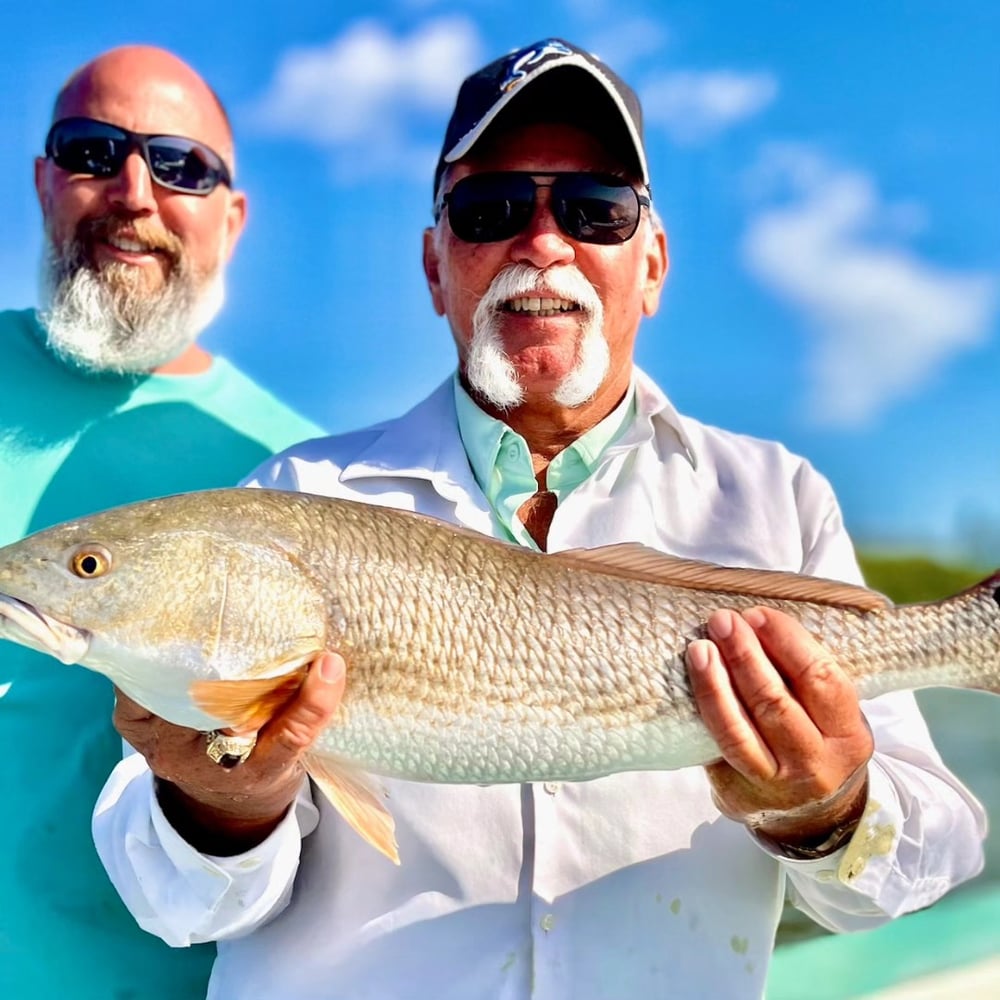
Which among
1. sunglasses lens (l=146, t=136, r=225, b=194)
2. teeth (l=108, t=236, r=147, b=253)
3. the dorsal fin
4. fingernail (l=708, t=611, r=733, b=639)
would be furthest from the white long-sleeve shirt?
sunglasses lens (l=146, t=136, r=225, b=194)

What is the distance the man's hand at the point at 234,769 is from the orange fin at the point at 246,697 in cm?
3

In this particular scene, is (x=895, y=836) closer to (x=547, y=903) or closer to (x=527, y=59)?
(x=547, y=903)

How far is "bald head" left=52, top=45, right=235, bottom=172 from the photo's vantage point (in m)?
4.01

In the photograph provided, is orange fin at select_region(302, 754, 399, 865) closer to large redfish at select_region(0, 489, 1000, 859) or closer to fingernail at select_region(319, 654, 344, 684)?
large redfish at select_region(0, 489, 1000, 859)

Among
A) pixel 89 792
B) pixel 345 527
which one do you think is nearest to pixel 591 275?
pixel 345 527

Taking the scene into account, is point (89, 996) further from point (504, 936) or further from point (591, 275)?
point (591, 275)

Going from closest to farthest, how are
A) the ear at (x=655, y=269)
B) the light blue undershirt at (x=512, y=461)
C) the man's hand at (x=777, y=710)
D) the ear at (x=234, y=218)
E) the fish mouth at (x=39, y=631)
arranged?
1. the fish mouth at (x=39, y=631)
2. the man's hand at (x=777, y=710)
3. the light blue undershirt at (x=512, y=461)
4. the ear at (x=655, y=269)
5. the ear at (x=234, y=218)

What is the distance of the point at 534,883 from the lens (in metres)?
2.66

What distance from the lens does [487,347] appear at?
3.24m

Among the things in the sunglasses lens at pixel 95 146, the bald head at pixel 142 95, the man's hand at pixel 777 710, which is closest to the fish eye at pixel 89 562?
the man's hand at pixel 777 710

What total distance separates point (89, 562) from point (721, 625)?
1374 mm

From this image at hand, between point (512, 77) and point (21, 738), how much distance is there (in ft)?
8.42

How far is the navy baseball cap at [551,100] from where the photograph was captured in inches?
129

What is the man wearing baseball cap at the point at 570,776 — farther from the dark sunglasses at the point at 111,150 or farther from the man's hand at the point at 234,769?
the dark sunglasses at the point at 111,150
